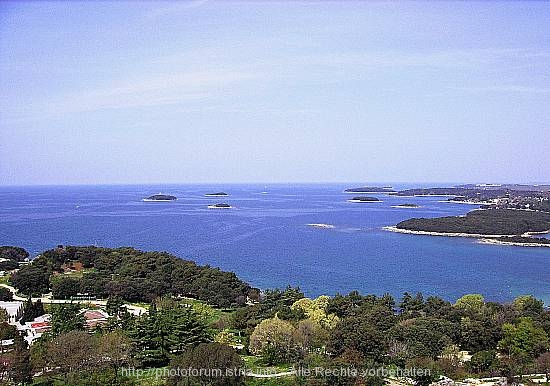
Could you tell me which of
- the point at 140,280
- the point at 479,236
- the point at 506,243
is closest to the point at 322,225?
the point at 479,236

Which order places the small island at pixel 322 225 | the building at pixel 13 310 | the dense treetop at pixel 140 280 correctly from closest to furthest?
the building at pixel 13 310 < the dense treetop at pixel 140 280 < the small island at pixel 322 225

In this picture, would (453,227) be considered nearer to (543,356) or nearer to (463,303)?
(463,303)

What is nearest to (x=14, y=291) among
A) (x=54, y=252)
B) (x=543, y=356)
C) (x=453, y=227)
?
(x=54, y=252)

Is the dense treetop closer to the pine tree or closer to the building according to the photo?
the building

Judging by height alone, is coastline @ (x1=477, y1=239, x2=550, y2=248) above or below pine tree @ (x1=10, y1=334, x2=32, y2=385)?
below

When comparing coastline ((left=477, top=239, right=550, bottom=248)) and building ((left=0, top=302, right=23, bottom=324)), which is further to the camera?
coastline ((left=477, top=239, right=550, bottom=248))

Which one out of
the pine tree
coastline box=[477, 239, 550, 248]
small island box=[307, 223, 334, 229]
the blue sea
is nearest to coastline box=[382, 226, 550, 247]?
coastline box=[477, 239, 550, 248]

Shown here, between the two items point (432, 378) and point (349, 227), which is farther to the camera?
point (349, 227)

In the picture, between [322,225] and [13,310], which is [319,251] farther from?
[13,310]

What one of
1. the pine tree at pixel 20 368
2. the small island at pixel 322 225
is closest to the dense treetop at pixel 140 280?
the pine tree at pixel 20 368

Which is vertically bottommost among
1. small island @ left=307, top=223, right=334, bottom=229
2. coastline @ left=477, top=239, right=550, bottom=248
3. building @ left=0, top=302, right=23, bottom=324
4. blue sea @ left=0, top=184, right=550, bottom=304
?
coastline @ left=477, top=239, right=550, bottom=248

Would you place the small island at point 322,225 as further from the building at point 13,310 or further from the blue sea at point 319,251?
the building at point 13,310
